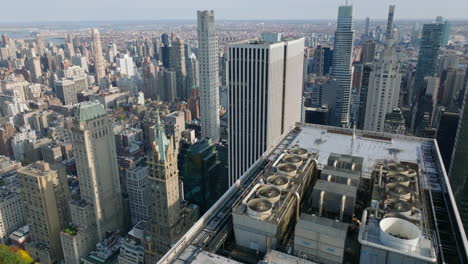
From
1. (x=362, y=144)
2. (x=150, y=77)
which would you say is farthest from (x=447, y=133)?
(x=150, y=77)

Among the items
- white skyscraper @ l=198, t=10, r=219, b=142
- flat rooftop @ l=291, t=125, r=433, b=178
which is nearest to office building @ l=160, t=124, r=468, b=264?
flat rooftop @ l=291, t=125, r=433, b=178

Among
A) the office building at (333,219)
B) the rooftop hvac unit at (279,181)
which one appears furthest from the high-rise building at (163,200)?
the rooftop hvac unit at (279,181)

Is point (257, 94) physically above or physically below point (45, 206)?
above

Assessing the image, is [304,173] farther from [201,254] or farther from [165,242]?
[165,242]

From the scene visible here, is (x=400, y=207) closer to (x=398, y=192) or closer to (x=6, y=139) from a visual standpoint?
(x=398, y=192)

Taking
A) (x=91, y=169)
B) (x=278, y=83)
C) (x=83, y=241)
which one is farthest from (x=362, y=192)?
(x=83, y=241)

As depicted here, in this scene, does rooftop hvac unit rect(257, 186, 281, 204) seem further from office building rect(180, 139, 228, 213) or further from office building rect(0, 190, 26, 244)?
office building rect(0, 190, 26, 244)
